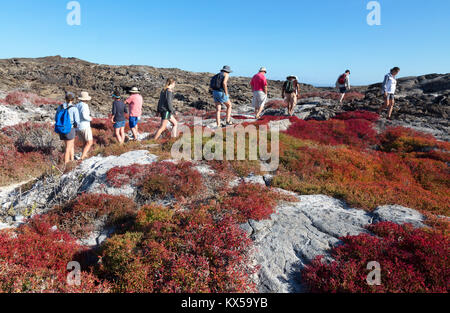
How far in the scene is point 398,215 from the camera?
6.46m

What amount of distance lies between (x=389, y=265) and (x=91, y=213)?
679 cm

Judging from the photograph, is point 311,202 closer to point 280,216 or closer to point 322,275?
point 280,216

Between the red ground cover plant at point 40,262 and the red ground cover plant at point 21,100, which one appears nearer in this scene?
the red ground cover plant at point 40,262

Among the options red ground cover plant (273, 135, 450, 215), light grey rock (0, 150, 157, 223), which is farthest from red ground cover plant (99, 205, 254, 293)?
red ground cover plant (273, 135, 450, 215)

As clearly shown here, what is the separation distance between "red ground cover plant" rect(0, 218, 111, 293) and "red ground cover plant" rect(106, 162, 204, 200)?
7.94 ft

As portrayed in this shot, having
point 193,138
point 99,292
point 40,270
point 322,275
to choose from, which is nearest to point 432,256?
point 322,275

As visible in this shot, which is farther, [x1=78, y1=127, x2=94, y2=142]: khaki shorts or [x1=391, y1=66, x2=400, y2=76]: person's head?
[x1=391, y1=66, x2=400, y2=76]: person's head

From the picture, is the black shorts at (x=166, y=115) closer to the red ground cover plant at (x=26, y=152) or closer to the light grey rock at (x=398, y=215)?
the red ground cover plant at (x=26, y=152)

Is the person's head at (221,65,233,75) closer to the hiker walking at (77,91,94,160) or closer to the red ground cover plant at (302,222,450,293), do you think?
the hiker walking at (77,91,94,160)

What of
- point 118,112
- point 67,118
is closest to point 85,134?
point 67,118

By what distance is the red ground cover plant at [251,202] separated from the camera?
607cm

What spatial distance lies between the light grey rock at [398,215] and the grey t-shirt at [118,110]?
1061 centimetres

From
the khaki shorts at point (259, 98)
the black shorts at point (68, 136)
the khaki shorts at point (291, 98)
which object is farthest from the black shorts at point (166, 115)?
the khaki shorts at point (291, 98)

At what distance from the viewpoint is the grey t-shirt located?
1134cm
